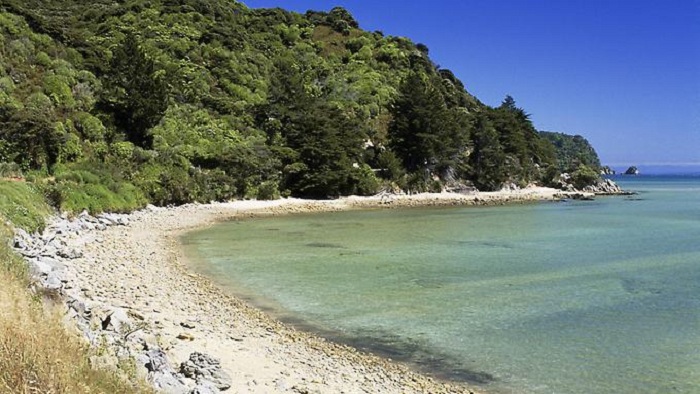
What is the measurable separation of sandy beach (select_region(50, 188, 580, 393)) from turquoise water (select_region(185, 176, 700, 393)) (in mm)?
803

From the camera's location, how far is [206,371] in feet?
26.3

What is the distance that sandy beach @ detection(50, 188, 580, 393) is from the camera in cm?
855

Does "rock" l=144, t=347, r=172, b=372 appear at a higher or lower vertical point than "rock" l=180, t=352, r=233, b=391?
higher

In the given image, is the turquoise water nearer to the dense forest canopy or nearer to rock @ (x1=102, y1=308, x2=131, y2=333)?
rock @ (x1=102, y1=308, x2=131, y2=333)

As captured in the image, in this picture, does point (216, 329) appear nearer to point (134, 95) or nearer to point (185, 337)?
point (185, 337)

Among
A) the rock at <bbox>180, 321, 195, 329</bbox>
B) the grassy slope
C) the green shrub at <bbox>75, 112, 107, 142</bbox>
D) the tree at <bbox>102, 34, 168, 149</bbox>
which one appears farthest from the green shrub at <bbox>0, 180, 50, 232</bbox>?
the tree at <bbox>102, 34, 168, 149</bbox>

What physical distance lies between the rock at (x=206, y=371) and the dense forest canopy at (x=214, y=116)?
19841 millimetres

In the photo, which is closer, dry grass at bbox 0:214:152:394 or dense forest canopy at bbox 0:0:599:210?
dry grass at bbox 0:214:152:394

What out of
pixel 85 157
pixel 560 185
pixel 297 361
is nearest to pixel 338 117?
pixel 85 157

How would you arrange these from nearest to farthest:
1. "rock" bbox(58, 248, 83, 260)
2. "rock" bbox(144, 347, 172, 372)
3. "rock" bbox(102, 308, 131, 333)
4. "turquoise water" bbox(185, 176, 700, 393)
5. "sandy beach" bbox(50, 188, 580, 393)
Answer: "rock" bbox(144, 347, 172, 372), "sandy beach" bbox(50, 188, 580, 393), "rock" bbox(102, 308, 131, 333), "turquoise water" bbox(185, 176, 700, 393), "rock" bbox(58, 248, 83, 260)

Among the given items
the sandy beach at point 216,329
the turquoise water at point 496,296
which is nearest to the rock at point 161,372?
the sandy beach at point 216,329

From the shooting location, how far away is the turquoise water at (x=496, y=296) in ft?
31.1

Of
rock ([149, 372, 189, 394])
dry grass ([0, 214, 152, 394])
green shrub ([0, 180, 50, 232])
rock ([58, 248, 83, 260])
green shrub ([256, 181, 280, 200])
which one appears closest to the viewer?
dry grass ([0, 214, 152, 394])

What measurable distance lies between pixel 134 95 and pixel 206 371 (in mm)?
38888
